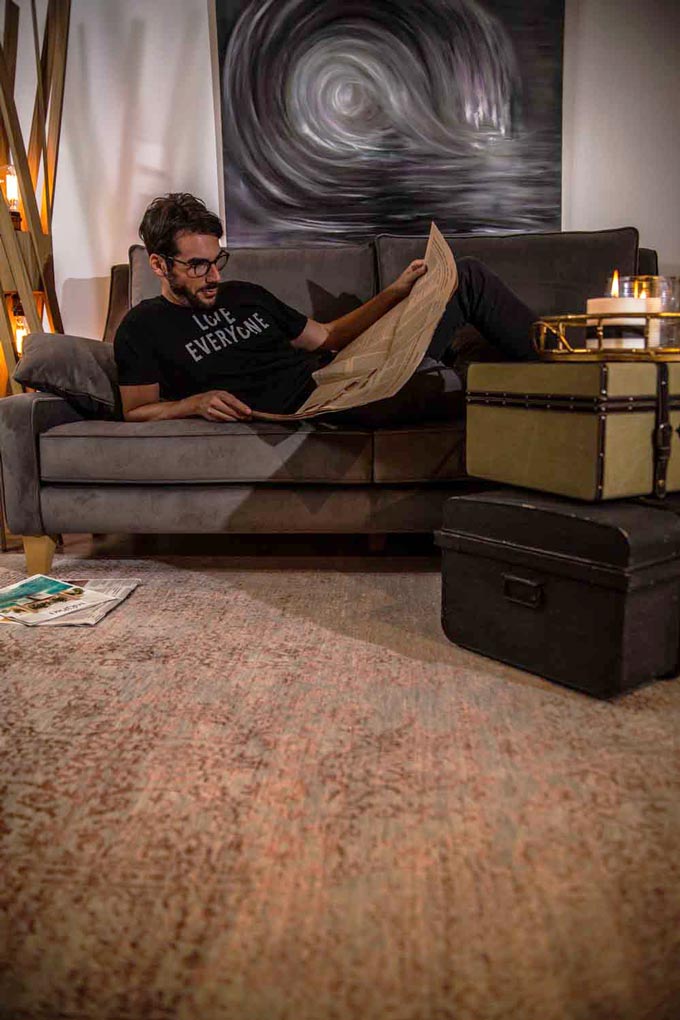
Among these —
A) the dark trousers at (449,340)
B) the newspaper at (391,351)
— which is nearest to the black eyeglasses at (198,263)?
the newspaper at (391,351)

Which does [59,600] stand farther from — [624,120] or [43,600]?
[624,120]

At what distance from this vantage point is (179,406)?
2162mm

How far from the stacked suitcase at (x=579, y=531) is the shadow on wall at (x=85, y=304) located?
7.13 feet

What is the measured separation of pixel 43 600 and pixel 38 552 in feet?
1.02

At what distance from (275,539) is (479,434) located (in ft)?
3.74

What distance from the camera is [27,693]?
141 cm

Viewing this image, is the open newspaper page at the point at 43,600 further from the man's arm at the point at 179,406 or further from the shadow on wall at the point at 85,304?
the shadow on wall at the point at 85,304

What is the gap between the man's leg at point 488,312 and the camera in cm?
213

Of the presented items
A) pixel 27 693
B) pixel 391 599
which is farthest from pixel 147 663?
pixel 391 599

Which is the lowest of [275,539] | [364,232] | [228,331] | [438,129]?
[275,539]

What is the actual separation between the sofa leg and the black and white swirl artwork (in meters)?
1.50

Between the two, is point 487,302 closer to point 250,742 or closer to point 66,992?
point 250,742

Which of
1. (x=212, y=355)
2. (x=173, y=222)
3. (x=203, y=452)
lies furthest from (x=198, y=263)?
(x=203, y=452)

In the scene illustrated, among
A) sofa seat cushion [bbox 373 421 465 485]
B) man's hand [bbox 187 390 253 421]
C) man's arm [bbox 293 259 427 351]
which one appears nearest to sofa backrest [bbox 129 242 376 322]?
man's arm [bbox 293 259 427 351]
